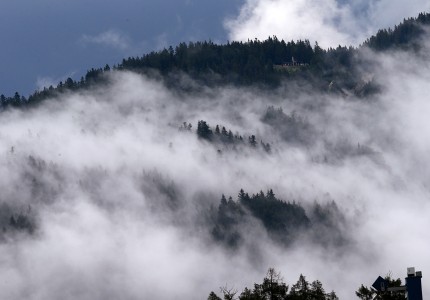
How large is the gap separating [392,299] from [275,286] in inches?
401

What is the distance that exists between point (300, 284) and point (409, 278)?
35.4m

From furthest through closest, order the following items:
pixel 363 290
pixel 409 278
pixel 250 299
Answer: pixel 363 290
pixel 250 299
pixel 409 278

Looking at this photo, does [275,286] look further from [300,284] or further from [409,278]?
[409,278]

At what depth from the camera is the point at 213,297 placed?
8619 centimetres

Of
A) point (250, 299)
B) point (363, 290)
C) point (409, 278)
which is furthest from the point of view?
point (363, 290)

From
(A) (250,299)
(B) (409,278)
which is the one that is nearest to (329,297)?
(A) (250,299)

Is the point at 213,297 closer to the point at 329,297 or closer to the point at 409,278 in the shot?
the point at 329,297

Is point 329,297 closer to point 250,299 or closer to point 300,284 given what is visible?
point 300,284

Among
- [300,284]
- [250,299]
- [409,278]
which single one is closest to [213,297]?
[250,299]

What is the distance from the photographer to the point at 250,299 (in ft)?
280

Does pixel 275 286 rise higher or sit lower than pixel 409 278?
higher

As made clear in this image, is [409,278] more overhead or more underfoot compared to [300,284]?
more underfoot

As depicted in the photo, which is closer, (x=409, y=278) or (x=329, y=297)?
(x=409, y=278)

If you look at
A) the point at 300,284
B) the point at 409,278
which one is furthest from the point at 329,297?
the point at 409,278
